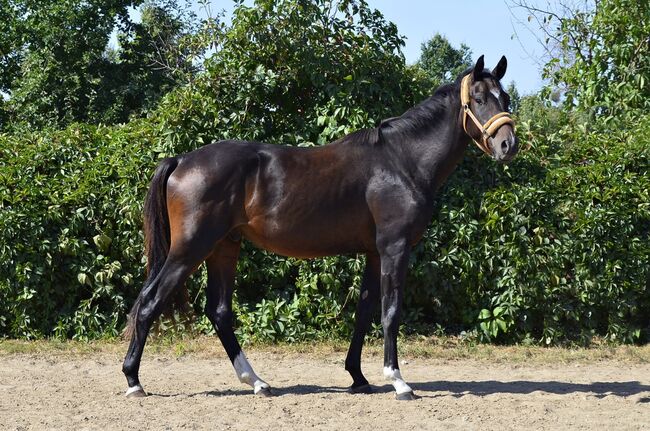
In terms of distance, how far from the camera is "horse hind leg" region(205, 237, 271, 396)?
612cm

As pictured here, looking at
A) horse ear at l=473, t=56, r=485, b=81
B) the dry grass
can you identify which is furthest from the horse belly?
the dry grass

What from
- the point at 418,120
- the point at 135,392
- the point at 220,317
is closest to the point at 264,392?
the point at 220,317

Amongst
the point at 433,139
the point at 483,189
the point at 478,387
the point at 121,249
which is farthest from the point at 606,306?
the point at 121,249

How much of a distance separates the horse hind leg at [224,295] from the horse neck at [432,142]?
146 cm

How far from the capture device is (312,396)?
5.79 m

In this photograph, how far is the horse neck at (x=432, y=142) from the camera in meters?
5.92

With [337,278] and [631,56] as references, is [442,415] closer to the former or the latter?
[337,278]

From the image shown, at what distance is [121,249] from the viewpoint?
8.29 meters

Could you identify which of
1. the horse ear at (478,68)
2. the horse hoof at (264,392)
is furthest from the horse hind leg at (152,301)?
the horse ear at (478,68)

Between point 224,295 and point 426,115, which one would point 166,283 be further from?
point 426,115

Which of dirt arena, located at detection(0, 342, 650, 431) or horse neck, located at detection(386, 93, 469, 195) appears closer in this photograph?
dirt arena, located at detection(0, 342, 650, 431)

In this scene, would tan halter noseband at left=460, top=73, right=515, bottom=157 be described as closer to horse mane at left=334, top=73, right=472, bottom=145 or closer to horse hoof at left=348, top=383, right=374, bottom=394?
horse mane at left=334, top=73, right=472, bottom=145

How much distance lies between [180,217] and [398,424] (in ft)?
7.00

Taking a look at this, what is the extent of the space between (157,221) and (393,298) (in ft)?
6.11
